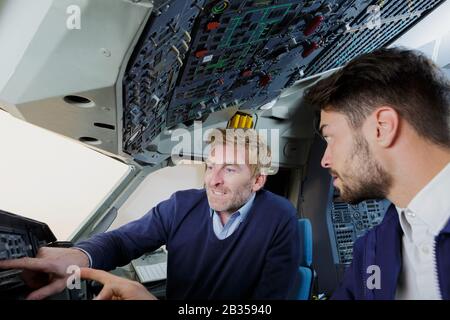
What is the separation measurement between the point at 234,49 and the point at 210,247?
2.02 ft

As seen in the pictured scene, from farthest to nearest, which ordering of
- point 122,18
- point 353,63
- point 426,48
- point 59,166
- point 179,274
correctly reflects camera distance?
1. point 426,48
2. point 59,166
3. point 179,274
4. point 353,63
5. point 122,18

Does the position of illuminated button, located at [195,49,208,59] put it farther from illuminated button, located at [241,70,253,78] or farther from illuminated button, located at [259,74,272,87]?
illuminated button, located at [259,74,272,87]

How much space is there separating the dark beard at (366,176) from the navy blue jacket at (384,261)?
0.41 ft

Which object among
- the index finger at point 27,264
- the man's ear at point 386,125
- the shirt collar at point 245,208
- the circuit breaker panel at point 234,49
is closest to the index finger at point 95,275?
the index finger at point 27,264

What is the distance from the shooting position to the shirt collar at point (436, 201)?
0.92 meters

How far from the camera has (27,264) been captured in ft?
2.87

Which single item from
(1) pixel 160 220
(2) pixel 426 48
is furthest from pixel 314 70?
(1) pixel 160 220

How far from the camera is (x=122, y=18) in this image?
32.8 inches

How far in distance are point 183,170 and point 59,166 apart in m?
0.41

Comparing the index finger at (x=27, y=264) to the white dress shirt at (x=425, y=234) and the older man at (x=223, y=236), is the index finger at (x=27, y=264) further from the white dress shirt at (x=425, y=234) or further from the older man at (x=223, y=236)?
the white dress shirt at (x=425, y=234)

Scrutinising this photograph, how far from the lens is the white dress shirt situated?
911 mm

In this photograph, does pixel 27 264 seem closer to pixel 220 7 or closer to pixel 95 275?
pixel 95 275

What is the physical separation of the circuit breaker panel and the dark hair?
0.29 meters
